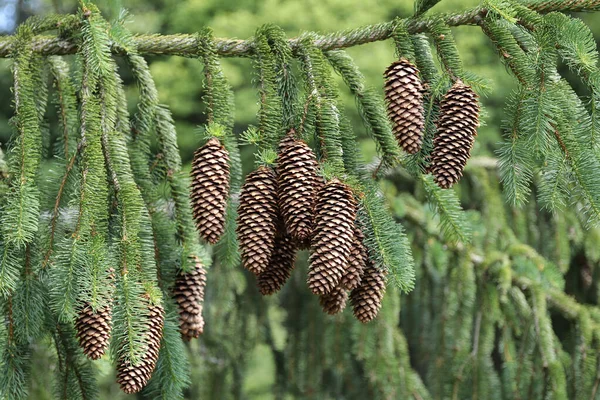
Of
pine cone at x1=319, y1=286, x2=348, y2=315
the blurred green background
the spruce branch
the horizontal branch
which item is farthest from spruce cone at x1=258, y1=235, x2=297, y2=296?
the blurred green background

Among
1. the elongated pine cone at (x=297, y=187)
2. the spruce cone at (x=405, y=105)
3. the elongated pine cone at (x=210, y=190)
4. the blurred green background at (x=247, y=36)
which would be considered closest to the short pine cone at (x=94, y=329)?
the elongated pine cone at (x=210, y=190)

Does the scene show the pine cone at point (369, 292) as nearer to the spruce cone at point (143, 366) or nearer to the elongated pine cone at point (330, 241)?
the elongated pine cone at point (330, 241)

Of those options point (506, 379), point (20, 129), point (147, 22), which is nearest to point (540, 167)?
point (20, 129)

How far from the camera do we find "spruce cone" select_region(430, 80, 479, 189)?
1.55m

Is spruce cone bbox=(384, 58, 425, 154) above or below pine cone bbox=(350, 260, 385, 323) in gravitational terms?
above

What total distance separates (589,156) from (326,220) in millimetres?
601

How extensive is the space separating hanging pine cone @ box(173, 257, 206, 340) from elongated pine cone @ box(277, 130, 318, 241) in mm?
339

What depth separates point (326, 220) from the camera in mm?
1465

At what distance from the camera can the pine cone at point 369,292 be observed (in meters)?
1.60

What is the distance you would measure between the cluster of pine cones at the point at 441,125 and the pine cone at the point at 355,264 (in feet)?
0.69

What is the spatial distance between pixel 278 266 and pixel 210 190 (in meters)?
0.24

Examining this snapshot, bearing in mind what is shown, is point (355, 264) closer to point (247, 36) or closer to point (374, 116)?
point (374, 116)

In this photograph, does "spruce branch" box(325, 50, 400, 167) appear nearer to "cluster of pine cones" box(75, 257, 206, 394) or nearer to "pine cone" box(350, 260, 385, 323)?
"pine cone" box(350, 260, 385, 323)

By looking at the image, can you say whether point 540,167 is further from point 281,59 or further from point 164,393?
point 164,393
